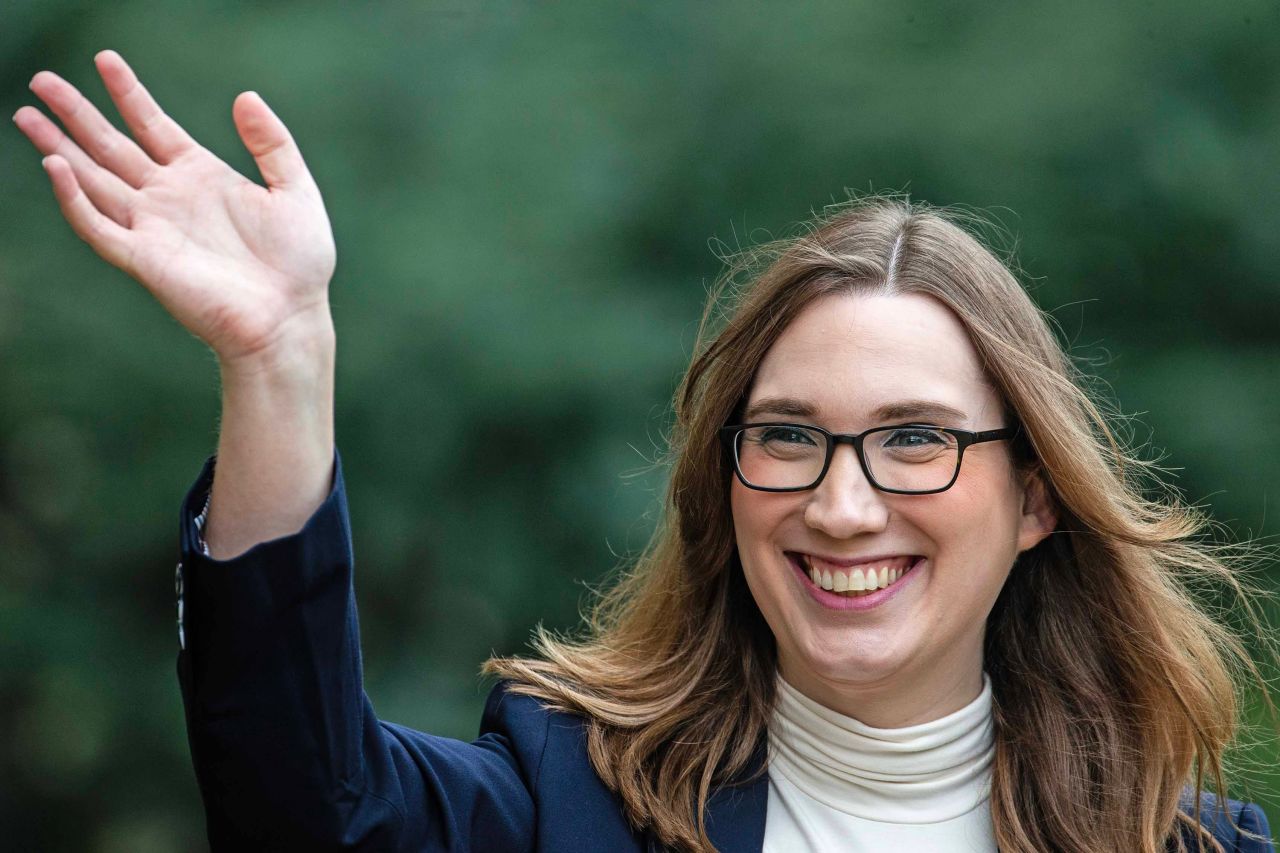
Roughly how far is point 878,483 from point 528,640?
1668 millimetres

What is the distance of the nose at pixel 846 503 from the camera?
2326mm

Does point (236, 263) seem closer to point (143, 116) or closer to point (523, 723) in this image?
point (143, 116)

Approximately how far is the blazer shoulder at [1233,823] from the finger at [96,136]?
1.71 meters

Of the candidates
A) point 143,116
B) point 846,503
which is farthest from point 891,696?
point 143,116

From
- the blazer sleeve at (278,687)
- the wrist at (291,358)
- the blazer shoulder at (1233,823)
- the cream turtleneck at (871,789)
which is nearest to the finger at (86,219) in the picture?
the wrist at (291,358)

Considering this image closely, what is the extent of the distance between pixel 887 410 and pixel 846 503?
140 mm

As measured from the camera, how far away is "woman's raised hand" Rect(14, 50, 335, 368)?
1.78 metres

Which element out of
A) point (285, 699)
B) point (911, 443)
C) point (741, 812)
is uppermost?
point (911, 443)

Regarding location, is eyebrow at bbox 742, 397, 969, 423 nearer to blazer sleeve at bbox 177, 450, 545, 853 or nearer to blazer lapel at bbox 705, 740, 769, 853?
blazer lapel at bbox 705, 740, 769, 853

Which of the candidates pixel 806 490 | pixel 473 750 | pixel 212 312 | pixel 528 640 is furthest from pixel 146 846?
pixel 212 312

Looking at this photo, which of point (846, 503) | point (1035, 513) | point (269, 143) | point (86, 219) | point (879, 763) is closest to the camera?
point (86, 219)

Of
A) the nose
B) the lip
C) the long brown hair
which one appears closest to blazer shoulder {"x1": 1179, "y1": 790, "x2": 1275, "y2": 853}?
the long brown hair

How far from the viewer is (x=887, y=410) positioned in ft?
7.73

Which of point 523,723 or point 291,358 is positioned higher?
point 291,358
